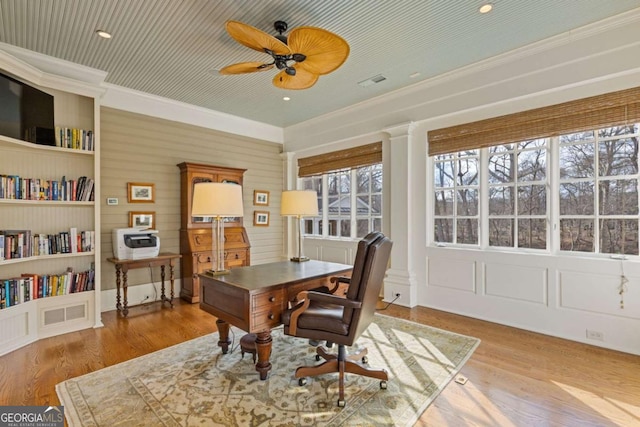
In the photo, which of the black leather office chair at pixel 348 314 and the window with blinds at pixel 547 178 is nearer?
the black leather office chair at pixel 348 314

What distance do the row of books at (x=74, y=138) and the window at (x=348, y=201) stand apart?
3.46 metres

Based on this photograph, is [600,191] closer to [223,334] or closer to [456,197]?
[456,197]

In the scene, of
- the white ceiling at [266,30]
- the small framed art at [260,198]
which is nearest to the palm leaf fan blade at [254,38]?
the white ceiling at [266,30]

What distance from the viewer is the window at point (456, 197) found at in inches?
150

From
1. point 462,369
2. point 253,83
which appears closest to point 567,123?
point 462,369

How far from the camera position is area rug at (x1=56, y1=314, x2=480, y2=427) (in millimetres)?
1869

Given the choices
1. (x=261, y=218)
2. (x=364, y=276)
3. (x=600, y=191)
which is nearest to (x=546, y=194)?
(x=600, y=191)

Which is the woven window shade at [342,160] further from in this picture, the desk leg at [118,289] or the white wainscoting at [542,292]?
the desk leg at [118,289]

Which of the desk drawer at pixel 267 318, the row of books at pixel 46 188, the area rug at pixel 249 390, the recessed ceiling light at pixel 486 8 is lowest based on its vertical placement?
the area rug at pixel 249 390

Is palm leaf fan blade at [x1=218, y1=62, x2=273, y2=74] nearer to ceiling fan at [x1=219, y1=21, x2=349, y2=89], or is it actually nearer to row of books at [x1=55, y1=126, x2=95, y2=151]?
ceiling fan at [x1=219, y1=21, x2=349, y2=89]

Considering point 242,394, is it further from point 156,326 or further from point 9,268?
point 9,268

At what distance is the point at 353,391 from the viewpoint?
215 cm

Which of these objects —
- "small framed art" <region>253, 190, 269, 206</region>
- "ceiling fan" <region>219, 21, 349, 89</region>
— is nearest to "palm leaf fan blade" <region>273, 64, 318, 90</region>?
"ceiling fan" <region>219, 21, 349, 89</region>

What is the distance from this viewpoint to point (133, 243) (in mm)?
3859
